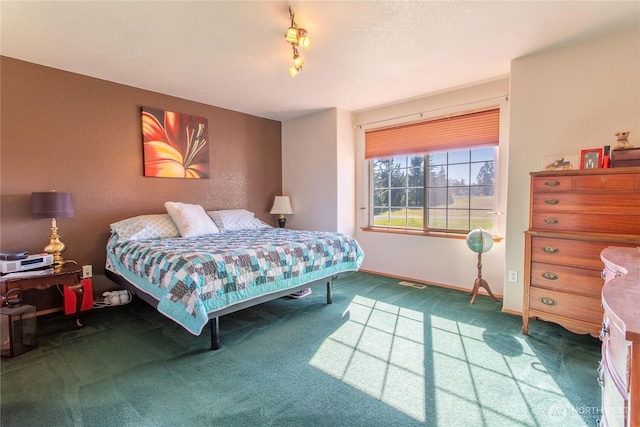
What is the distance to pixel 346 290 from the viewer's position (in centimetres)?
364

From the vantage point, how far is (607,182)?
209 cm

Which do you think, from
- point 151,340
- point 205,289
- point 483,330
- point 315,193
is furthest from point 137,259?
point 483,330

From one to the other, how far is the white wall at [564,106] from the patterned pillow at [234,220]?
3004 mm

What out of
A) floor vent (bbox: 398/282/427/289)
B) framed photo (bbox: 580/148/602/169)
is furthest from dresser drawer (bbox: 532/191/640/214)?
floor vent (bbox: 398/282/427/289)

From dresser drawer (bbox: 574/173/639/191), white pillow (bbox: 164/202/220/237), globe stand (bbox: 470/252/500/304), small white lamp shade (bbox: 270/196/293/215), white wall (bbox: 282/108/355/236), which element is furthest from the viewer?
A: small white lamp shade (bbox: 270/196/293/215)

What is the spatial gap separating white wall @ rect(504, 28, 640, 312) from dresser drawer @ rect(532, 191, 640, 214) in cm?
48

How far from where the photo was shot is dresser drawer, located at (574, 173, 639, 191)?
2011 millimetres

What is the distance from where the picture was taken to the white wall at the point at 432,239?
3.39 meters

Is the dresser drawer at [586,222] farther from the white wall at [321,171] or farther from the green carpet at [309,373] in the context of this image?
the white wall at [321,171]

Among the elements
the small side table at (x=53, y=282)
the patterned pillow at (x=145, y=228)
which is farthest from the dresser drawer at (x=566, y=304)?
the small side table at (x=53, y=282)

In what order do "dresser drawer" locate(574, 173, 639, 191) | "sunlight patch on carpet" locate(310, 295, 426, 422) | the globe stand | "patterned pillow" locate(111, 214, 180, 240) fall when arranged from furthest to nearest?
the globe stand < "patterned pillow" locate(111, 214, 180, 240) < "dresser drawer" locate(574, 173, 639, 191) < "sunlight patch on carpet" locate(310, 295, 426, 422)

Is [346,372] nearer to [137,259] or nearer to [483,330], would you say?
[483,330]

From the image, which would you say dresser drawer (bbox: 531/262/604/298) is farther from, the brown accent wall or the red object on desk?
the red object on desk

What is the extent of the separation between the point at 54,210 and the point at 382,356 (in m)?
3.07
